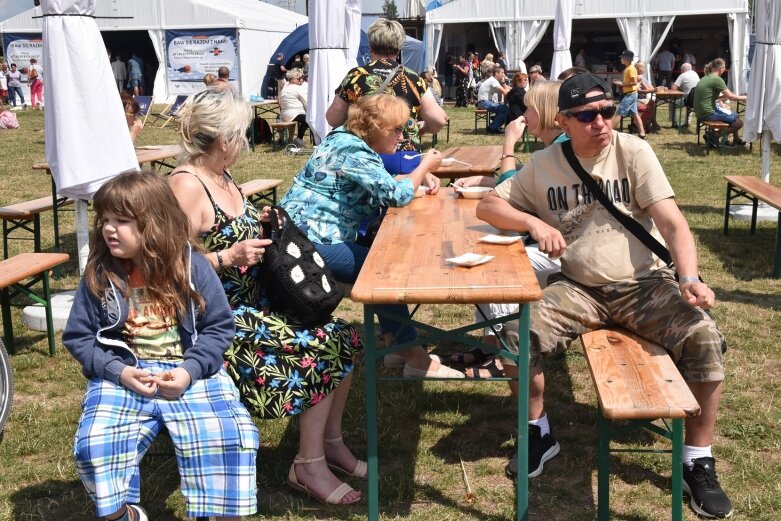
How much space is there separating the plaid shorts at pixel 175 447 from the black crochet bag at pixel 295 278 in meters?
0.57

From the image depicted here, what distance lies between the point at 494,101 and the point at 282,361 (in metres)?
14.0

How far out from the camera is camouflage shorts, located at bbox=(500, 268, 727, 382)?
3.00 meters

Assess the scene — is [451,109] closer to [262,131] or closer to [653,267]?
[262,131]

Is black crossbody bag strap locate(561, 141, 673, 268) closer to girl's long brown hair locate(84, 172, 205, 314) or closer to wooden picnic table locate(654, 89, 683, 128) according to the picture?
girl's long brown hair locate(84, 172, 205, 314)

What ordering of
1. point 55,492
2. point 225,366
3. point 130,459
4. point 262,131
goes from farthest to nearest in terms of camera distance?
point 262,131
point 55,492
point 225,366
point 130,459

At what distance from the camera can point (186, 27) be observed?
23.0 meters

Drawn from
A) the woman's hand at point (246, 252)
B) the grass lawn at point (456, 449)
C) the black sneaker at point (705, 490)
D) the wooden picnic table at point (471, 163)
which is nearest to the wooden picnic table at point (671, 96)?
the wooden picnic table at point (471, 163)

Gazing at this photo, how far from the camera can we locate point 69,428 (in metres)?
3.77

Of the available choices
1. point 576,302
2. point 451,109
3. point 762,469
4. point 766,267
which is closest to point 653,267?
point 576,302

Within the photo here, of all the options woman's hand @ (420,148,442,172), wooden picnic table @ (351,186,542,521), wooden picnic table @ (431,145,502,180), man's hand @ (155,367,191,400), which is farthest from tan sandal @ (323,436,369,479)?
wooden picnic table @ (431,145,502,180)

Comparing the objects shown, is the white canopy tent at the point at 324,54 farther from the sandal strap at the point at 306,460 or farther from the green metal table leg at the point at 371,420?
the green metal table leg at the point at 371,420

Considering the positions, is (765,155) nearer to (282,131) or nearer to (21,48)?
(282,131)

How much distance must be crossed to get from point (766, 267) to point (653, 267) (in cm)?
360

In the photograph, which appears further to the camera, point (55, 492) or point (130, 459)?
point (55, 492)
